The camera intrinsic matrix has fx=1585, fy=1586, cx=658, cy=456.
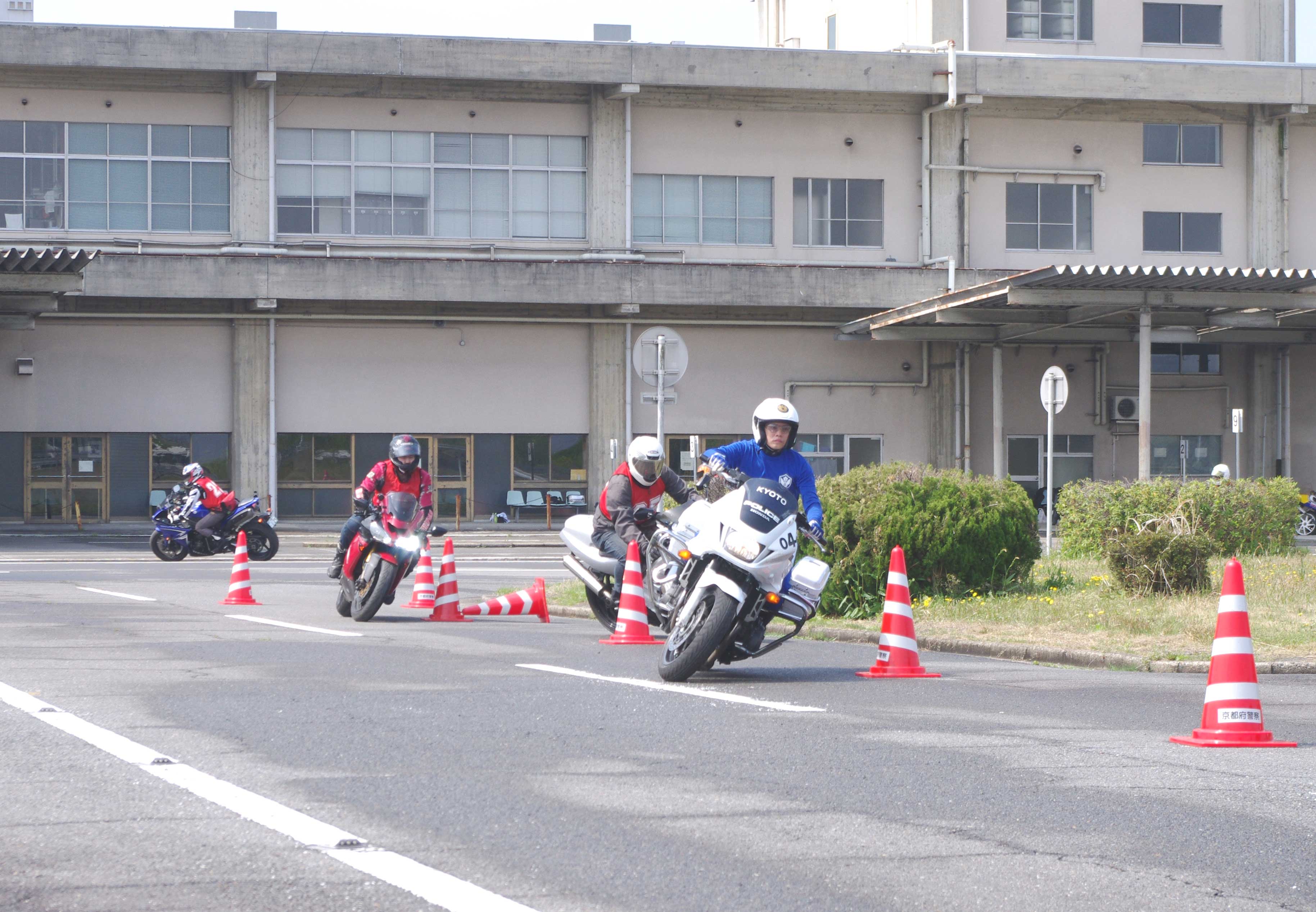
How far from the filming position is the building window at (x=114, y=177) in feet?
116

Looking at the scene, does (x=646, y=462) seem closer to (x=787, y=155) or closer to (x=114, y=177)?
(x=787, y=155)

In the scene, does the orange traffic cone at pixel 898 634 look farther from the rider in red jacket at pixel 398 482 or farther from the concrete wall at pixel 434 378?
A: the concrete wall at pixel 434 378

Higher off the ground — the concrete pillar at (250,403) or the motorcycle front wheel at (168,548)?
the concrete pillar at (250,403)

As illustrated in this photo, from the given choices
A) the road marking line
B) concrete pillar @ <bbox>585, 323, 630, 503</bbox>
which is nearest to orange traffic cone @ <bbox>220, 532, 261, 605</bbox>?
the road marking line

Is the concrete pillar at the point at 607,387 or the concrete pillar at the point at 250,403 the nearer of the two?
the concrete pillar at the point at 250,403

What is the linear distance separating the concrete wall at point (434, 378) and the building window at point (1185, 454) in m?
14.5

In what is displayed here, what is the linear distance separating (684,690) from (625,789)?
9.66 feet

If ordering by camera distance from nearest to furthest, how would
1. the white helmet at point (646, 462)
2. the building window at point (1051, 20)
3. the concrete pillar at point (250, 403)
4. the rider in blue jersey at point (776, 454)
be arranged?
1. the rider in blue jersey at point (776, 454)
2. the white helmet at point (646, 462)
3. the concrete pillar at point (250, 403)
4. the building window at point (1051, 20)

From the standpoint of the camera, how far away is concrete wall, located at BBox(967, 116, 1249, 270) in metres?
38.6

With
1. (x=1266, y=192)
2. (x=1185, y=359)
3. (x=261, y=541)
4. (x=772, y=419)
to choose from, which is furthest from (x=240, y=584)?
(x=1266, y=192)

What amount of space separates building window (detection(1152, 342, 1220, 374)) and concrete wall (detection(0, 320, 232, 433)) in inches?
894

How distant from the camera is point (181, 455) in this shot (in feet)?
120

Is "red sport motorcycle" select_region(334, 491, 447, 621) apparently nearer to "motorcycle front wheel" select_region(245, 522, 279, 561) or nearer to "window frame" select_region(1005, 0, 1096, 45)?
"motorcycle front wheel" select_region(245, 522, 279, 561)

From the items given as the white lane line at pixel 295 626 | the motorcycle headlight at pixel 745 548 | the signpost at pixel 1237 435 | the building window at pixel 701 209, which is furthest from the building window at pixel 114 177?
the motorcycle headlight at pixel 745 548
